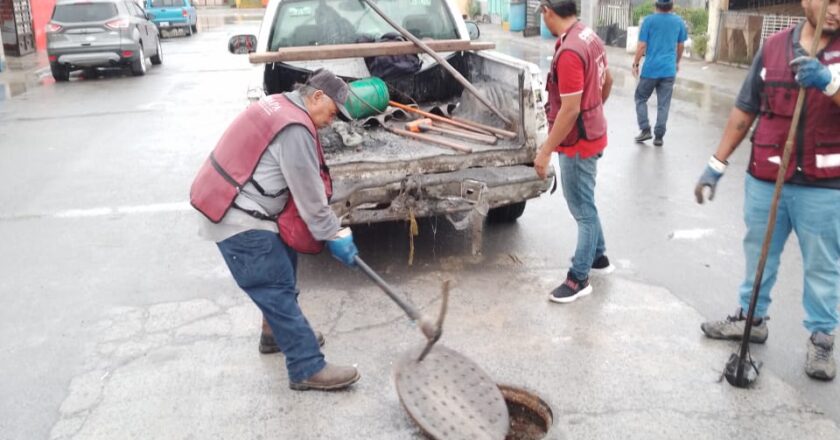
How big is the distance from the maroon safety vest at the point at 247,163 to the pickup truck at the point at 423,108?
4.04 feet

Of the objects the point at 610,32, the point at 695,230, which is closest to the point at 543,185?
Result: the point at 695,230

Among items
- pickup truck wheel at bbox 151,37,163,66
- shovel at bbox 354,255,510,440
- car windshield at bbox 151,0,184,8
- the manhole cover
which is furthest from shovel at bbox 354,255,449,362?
car windshield at bbox 151,0,184,8

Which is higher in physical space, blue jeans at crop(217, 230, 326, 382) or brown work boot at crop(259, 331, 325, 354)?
blue jeans at crop(217, 230, 326, 382)

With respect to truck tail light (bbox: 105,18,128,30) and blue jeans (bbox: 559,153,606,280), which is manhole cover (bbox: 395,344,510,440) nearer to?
blue jeans (bbox: 559,153,606,280)

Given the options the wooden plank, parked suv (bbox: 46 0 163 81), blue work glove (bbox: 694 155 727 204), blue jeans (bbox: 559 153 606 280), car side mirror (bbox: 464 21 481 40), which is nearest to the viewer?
blue work glove (bbox: 694 155 727 204)

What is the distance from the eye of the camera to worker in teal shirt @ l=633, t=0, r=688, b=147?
29.2ft

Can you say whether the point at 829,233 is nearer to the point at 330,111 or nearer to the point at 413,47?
the point at 330,111

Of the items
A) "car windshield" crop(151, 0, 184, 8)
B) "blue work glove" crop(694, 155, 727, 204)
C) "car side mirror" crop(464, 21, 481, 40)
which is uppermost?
"car windshield" crop(151, 0, 184, 8)

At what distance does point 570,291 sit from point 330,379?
5.74 ft

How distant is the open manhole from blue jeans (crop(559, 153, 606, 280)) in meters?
1.33

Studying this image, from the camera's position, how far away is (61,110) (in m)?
12.5

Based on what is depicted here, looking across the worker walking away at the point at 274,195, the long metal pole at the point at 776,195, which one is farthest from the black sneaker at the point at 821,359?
the worker walking away at the point at 274,195

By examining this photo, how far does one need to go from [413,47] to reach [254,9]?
4335cm

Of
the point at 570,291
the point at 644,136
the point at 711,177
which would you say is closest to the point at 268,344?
the point at 570,291
